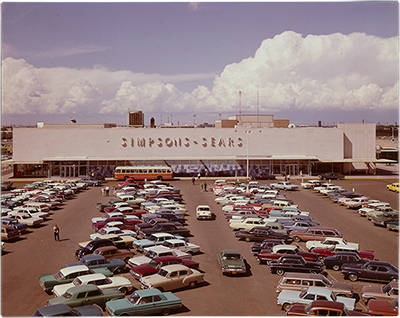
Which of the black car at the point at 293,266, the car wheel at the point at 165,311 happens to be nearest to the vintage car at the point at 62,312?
the car wheel at the point at 165,311

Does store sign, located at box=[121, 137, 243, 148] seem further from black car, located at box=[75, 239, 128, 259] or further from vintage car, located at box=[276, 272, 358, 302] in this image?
vintage car, located at box=[276, 272, 358, 302]

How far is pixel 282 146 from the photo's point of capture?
74688 millimetres

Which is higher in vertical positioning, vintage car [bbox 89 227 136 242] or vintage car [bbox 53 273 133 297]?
vintage car [bbox 89 227 136 242]

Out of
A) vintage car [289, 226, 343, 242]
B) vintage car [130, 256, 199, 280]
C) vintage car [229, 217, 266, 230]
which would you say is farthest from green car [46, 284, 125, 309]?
vintage car [289, 226, 343, 242]

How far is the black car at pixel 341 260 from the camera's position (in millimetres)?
23698

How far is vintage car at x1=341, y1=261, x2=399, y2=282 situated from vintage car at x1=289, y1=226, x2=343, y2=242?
6926 mm

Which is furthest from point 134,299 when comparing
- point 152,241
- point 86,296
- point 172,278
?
point 152,241

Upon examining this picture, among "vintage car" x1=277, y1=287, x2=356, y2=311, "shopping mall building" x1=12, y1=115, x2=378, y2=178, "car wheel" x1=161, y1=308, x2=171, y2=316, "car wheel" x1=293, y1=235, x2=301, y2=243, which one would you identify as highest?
"shopping mall building" x1=12, y1=115, x2=378, y2=178

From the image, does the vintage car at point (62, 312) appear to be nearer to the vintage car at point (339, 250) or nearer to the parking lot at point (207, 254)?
the parking lot at point (207, 254)

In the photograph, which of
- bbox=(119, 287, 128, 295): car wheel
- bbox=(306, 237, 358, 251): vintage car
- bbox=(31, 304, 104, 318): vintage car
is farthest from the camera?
bbox=(306, 237, 358, 251): vintage car

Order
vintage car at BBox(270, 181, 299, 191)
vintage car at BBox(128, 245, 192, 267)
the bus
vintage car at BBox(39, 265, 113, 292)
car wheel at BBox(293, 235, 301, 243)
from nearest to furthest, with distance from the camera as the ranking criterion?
vintage car at BBox(39, 265, 113, 292)
vintage car at BBox(128, 245, 192, 267)
car wheel at BBox(293, 235, 301, 243)
vintage car at BBox(270, 181, 299, 191)
the bus

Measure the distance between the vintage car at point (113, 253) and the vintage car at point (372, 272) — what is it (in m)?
13.7

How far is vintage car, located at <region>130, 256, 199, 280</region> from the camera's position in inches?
833

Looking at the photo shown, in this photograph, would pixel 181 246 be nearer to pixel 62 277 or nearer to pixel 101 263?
pixel 101 263
